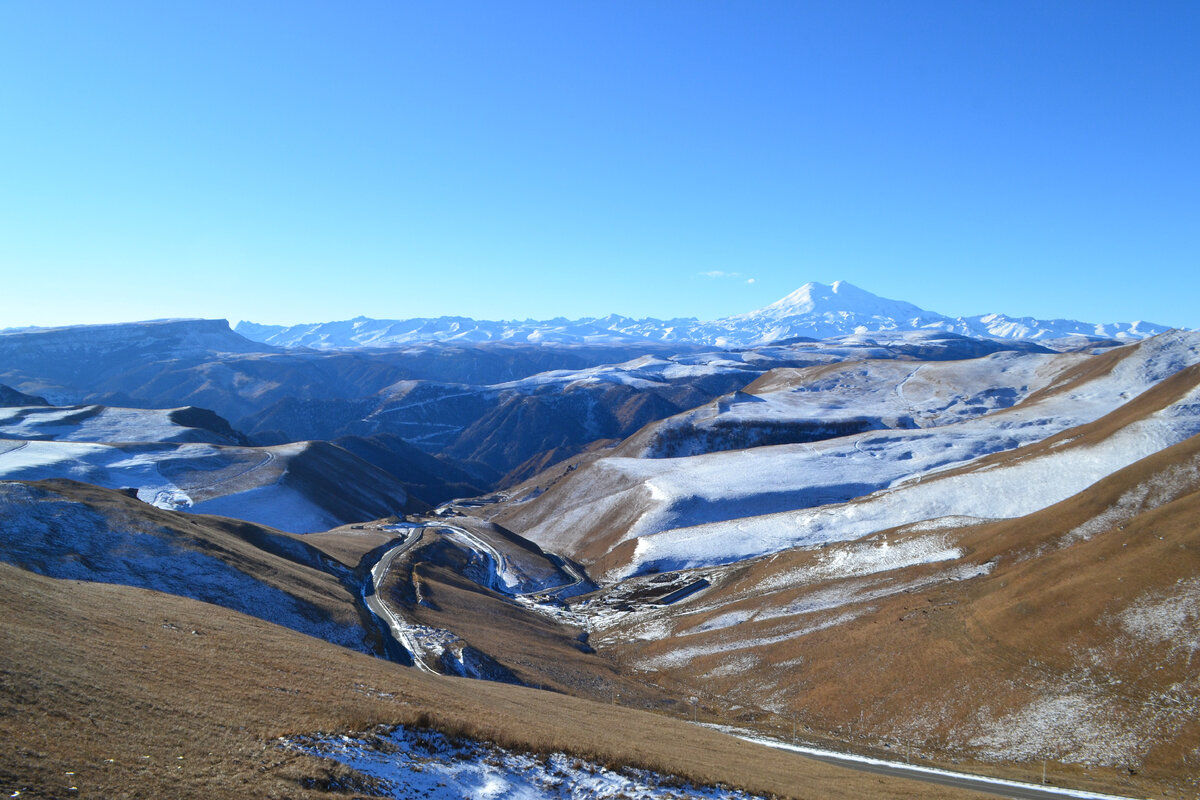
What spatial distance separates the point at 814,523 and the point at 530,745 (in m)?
67.9

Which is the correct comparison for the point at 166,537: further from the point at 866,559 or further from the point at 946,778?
the point at 866,559

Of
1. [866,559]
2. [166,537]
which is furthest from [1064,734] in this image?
[166,537]

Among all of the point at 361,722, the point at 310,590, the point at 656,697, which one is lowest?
the point at 656,697

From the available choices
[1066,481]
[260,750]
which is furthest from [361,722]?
[1066,481]

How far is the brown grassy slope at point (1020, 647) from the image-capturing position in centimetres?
3102

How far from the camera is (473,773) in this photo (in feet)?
61.0

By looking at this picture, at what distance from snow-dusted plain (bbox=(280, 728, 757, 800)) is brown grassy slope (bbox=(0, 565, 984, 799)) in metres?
0.86

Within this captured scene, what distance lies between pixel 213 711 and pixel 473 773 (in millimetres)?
7484

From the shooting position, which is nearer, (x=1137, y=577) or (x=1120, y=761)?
(x=1120, y=761)

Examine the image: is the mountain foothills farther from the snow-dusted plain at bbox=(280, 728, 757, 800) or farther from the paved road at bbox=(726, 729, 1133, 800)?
the paved road at bbox=(726, 729, 1133, 800)

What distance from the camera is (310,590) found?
5097 cm

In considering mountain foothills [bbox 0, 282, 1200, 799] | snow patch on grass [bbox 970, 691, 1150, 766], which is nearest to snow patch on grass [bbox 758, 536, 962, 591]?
mountain foothills [bbox 0, 282, 1200, 799]

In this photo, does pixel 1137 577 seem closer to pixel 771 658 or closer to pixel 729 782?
pixel 771 658

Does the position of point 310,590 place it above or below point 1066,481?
below
